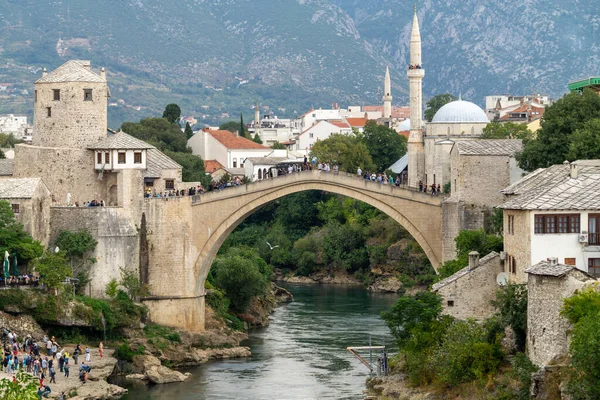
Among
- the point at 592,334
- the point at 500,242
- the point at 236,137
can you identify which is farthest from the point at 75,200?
the point at 236,137

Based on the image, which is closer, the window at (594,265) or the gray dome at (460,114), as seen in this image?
the window at (594,265)

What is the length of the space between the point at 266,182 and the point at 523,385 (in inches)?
1166

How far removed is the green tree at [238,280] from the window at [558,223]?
31005 millimetres

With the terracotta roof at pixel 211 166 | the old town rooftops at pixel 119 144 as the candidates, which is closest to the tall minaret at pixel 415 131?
the terracotta roof at pixel 211 166

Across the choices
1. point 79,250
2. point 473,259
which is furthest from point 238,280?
point 473,259

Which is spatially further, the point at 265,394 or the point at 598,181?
the point at 265,394

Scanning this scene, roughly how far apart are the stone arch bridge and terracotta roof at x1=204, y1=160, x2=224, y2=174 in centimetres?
4947

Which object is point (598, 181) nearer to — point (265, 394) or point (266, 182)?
point (265, 394)

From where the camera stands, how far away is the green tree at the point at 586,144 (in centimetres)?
6800

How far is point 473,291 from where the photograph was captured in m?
59.9

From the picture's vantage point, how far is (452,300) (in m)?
60.2

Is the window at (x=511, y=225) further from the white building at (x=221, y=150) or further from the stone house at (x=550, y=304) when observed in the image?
the white building at (x=221, y=150)

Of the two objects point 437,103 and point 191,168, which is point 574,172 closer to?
point 191,168

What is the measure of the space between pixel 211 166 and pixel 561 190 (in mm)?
76932
